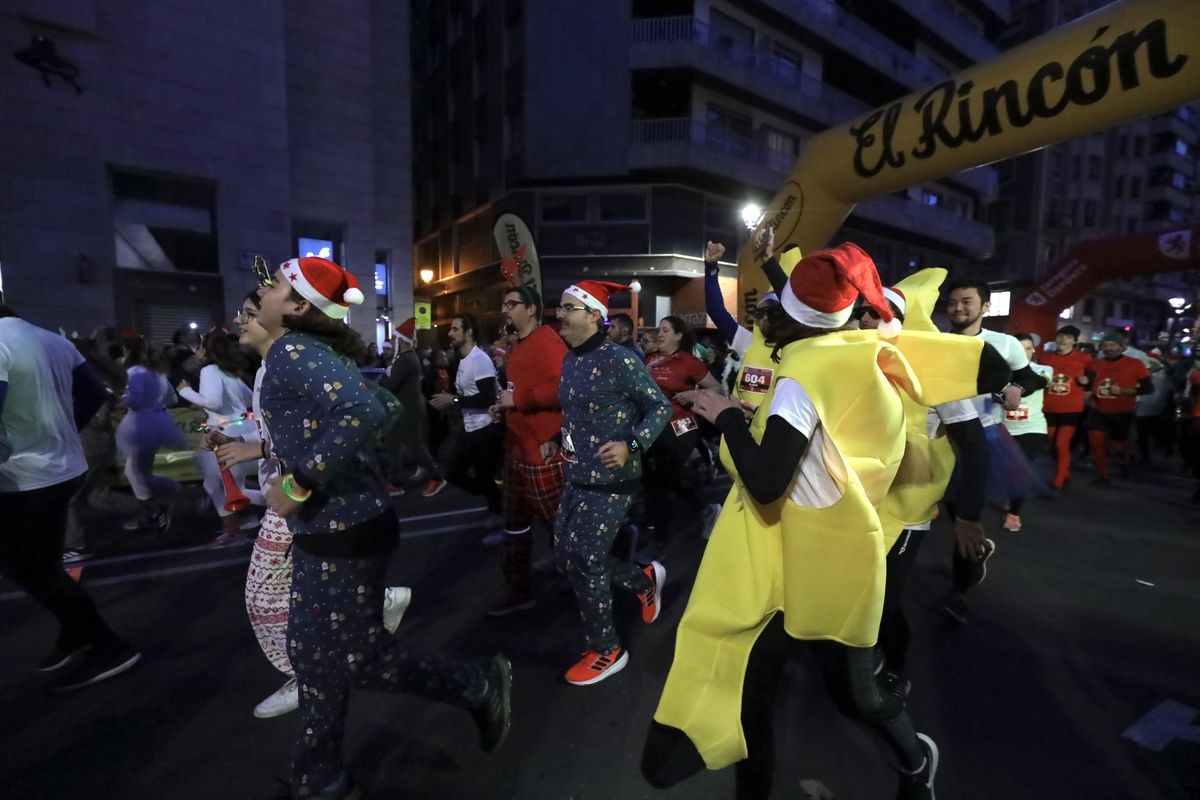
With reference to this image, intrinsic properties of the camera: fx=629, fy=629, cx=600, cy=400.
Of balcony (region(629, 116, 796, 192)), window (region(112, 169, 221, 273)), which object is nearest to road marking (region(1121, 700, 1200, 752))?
balcony (region(629, 116, 796, 192))

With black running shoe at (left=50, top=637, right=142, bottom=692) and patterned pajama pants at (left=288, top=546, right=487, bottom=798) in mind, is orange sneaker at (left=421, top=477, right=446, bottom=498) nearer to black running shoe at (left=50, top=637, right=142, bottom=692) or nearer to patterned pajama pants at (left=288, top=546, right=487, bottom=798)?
black running shoe at (left=50, top=637, right=142, bottom=692)

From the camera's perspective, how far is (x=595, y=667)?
3.16 metres

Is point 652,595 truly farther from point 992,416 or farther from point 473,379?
point 992,416

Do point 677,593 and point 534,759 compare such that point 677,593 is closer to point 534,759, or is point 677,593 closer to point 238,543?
point 534,759

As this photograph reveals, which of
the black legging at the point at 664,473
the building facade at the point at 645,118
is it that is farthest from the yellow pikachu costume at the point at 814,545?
the building facade at the point at 645,118

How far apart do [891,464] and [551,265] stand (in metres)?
20.3

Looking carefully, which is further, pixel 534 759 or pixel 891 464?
pixel 534 759

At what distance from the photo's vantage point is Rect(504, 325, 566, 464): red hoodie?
12.2ft

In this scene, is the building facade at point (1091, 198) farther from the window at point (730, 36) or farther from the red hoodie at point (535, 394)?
the red hoodie at point (535, 394)

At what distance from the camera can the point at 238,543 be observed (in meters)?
5.27

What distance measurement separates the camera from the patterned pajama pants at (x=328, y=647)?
6.97 feet

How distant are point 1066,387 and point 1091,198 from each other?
47032mm

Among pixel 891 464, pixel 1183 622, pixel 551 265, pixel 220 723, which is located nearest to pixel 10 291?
pixel 551 265

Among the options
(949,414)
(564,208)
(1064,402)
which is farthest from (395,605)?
(564,208)
